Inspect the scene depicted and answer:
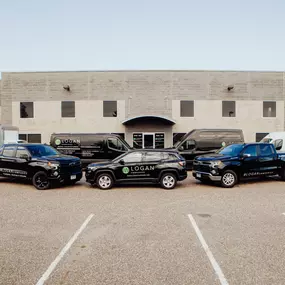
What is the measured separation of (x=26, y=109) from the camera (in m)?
23.3

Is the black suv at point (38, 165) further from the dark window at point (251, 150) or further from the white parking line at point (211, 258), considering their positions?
the dark window at point (251, 150)

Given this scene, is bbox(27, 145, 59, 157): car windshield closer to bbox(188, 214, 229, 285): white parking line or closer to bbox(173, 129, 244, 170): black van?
bbox(173, 129, 244, 170): black van

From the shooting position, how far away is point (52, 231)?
195 inches

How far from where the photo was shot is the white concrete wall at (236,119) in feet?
73.9

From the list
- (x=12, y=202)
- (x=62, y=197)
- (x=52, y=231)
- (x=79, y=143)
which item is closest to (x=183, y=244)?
(x=52, y=231)

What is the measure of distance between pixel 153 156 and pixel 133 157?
79cm

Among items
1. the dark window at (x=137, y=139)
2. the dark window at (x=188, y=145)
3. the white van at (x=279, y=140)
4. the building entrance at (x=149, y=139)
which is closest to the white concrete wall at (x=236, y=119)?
the building entrance at (x=149, y=139)

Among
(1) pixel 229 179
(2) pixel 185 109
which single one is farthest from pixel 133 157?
(2) pixel 185 109

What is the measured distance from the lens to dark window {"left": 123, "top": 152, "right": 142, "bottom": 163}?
9539 mm

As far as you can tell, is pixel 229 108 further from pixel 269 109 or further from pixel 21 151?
pixel 21 151

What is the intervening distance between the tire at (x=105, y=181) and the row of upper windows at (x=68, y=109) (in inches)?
546

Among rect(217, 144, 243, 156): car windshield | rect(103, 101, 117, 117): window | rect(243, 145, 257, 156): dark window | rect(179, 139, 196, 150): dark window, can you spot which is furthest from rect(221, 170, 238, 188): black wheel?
rect(103, 101, 117, 117): window

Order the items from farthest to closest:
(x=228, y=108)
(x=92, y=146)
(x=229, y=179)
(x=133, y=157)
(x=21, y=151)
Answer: (x=228, y=108), (x=92, y=146), (x=21, y=151), (x=229, y=179), (x=133, y=157)

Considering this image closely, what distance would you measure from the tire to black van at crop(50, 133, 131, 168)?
177 inches
